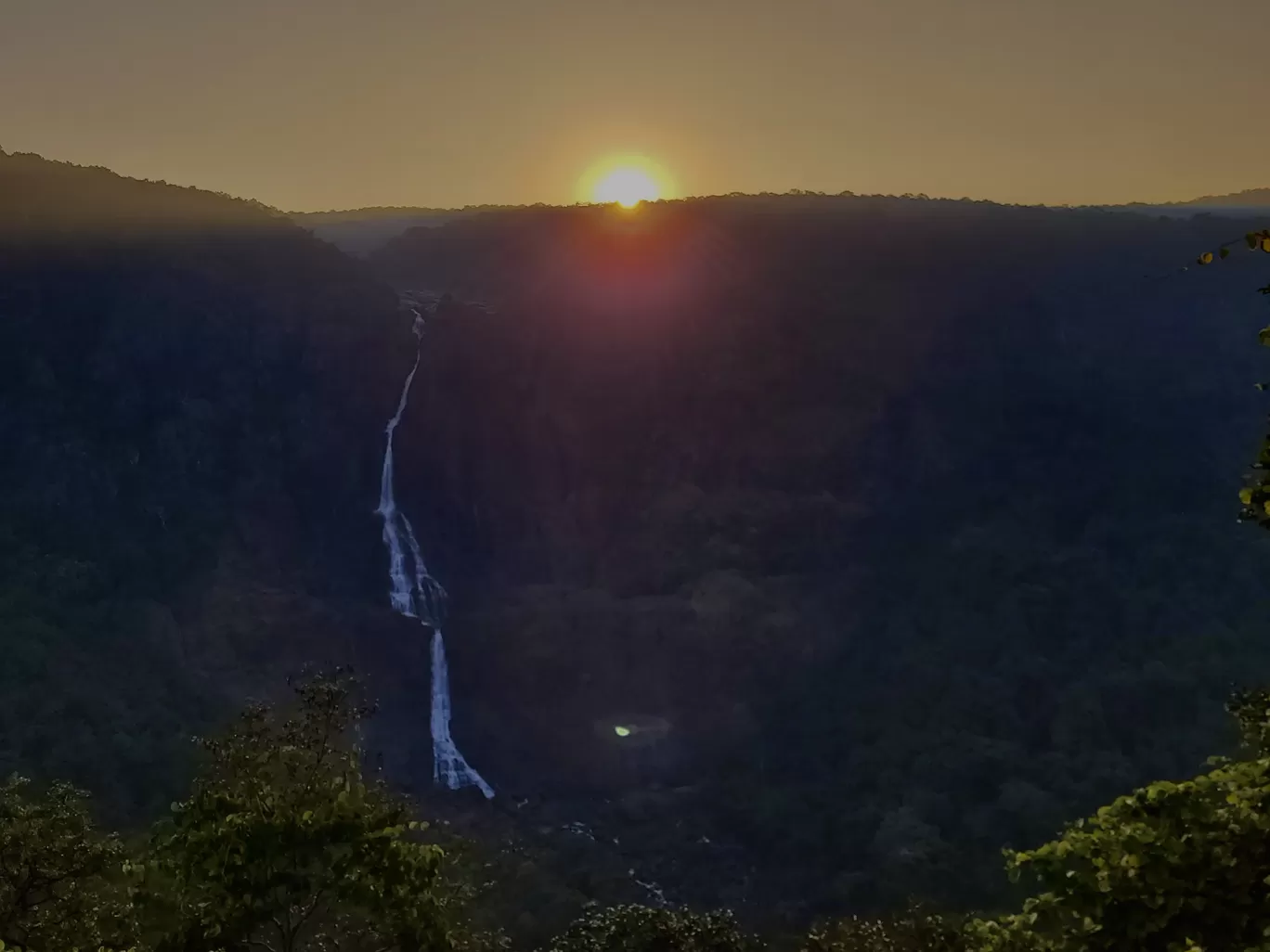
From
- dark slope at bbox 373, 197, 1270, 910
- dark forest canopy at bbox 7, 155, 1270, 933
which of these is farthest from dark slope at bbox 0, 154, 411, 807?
dark slope at bbox 373, 197, 1270, 910

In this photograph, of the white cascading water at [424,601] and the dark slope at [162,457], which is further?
the white cascading water at [424,601]

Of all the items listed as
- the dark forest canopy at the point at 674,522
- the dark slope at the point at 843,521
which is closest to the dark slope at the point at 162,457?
the dark forest canopy at the point at 674,522

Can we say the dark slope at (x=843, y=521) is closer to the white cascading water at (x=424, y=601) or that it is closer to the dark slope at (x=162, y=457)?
the white cascading water at (x=424, y=601)

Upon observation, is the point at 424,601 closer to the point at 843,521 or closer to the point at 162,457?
the point at 162,457

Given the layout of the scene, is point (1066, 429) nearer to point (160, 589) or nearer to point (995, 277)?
point (995, 277)
